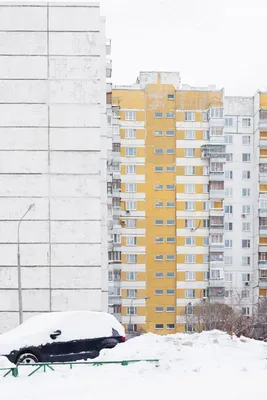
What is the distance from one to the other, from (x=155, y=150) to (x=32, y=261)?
28320 mm

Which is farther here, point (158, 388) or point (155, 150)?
point (155, 150)

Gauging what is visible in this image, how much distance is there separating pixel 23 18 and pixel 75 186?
889 cm

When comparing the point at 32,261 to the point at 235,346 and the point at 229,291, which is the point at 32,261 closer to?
the point at 235,346

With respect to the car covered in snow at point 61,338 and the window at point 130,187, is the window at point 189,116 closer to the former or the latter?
the window at point 130,187

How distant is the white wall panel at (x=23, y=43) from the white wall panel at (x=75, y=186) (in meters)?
6.47

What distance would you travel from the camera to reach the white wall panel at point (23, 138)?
101 ft

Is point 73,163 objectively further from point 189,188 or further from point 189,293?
point 189,293

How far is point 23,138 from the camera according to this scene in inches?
1216

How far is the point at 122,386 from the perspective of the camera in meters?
8.04

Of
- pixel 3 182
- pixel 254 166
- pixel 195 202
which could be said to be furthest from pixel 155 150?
pixel 3 182

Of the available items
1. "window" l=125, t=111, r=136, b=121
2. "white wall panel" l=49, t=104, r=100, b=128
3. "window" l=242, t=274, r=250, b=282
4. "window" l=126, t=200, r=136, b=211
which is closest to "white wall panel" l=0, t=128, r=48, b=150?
"white wall panel" l=49, t=104, r=100, b=128

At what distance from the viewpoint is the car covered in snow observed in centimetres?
Result: 1052

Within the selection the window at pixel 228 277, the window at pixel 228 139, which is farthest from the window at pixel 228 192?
the window at pixel 228 277

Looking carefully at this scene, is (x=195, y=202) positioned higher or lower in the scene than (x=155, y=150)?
lower
